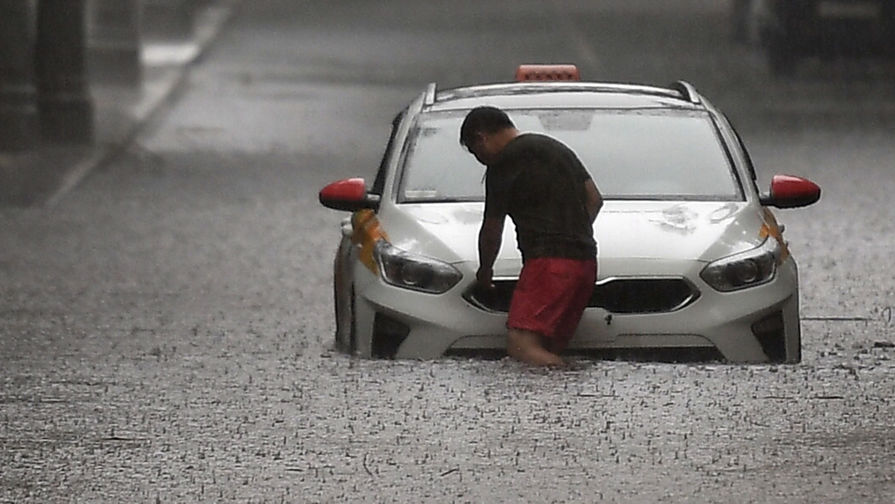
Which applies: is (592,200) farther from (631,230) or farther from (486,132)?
(486,132)

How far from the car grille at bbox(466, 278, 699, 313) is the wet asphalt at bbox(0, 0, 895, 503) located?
0.84 feet

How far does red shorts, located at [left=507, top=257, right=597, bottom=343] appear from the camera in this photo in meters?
10.0

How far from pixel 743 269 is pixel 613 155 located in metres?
1.31

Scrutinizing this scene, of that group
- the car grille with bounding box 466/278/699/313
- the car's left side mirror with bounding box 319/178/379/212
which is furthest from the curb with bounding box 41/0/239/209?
the car grille with bounding box 466/278/699/313

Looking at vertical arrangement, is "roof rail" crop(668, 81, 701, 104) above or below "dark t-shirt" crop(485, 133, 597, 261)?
below

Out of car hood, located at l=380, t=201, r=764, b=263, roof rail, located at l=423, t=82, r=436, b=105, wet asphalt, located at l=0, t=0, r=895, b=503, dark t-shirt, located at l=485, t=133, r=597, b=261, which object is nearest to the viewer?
wet asphalt, located at l=0, t=0, r=895, b=503

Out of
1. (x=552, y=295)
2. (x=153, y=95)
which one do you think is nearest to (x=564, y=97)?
(x=552, y=295)

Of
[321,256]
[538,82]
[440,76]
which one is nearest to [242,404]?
[538,82]

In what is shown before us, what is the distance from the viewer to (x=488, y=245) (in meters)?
10.1

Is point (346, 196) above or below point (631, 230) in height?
below

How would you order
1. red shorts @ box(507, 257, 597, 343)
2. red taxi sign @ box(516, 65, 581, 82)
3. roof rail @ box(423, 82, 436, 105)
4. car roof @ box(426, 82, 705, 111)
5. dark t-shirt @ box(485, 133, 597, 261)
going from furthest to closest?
red taxi sign @ box(516, 65, 581, 82) < roof rail @ box(423, 82, 436, 105) < car roof @ box(426, 82, 705, 111) < dark t-shirt @ box(485, 133, 597, 261) < red shorts @ box(507, 257, 597, 343)

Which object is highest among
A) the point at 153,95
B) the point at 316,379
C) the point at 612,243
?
the point at 612,243

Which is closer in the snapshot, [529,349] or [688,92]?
[529,349]

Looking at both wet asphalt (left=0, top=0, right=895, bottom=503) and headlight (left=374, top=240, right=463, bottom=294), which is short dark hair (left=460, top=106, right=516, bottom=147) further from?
wet asphalt (left=0, top=0, right=895, bottom=503)
